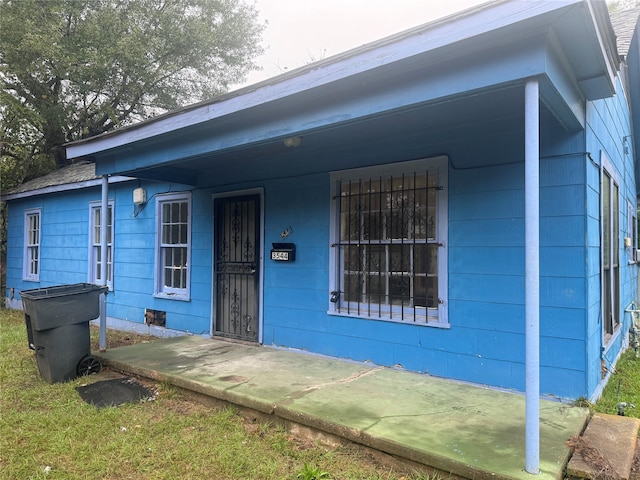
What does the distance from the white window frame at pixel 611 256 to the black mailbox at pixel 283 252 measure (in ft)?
9.86

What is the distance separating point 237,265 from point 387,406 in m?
3.04

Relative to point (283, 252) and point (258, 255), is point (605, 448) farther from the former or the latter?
point (258, 255)

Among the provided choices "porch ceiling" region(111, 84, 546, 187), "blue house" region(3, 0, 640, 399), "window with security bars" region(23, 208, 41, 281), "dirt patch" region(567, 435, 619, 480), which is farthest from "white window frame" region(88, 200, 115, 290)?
"dirt patch" region(567, 435, 619, 480)

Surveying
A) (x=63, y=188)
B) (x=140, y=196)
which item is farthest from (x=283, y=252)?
(x=63, y=188)

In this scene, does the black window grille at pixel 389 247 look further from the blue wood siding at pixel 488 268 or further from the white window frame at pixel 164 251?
the white window frame at pixel 164 251

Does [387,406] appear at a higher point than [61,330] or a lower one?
lower

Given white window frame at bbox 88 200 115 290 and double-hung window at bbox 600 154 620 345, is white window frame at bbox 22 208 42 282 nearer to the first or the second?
white window frame at bbox 88 200 115 290

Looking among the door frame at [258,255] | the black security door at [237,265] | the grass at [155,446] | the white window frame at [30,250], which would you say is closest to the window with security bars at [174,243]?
the door frame at [258,255]

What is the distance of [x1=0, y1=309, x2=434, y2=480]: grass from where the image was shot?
253cm

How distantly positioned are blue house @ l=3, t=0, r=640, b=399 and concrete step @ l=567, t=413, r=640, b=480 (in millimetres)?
352

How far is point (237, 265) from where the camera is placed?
18.2 feet

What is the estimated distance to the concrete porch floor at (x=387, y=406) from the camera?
2.38 meters

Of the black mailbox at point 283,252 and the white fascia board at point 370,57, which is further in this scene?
the black mailbox at point 283,252

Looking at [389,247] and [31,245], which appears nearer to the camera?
[389,247]
